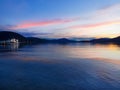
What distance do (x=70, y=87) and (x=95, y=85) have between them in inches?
69.1

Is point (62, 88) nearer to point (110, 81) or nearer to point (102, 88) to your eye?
point (102, 88)

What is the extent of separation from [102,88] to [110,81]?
1.99 metres

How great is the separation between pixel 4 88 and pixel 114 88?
6871 millimetres

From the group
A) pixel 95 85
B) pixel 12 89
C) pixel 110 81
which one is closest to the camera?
pixel 12 89

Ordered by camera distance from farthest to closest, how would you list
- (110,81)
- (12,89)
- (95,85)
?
(110,81) < (95,85) < (12,89)

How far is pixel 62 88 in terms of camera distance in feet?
36.4

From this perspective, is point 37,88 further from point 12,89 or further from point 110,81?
point 110,81

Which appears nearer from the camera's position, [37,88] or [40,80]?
[37,88]

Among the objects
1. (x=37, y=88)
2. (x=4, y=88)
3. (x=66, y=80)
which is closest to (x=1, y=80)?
(x=4, y=88)

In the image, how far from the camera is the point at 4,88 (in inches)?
431

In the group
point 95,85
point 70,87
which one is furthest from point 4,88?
point 95,85

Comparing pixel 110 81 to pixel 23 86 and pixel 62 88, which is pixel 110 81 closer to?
pixel 62 88

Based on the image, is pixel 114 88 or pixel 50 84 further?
pixel 50 84

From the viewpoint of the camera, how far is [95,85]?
11781 millimetres
